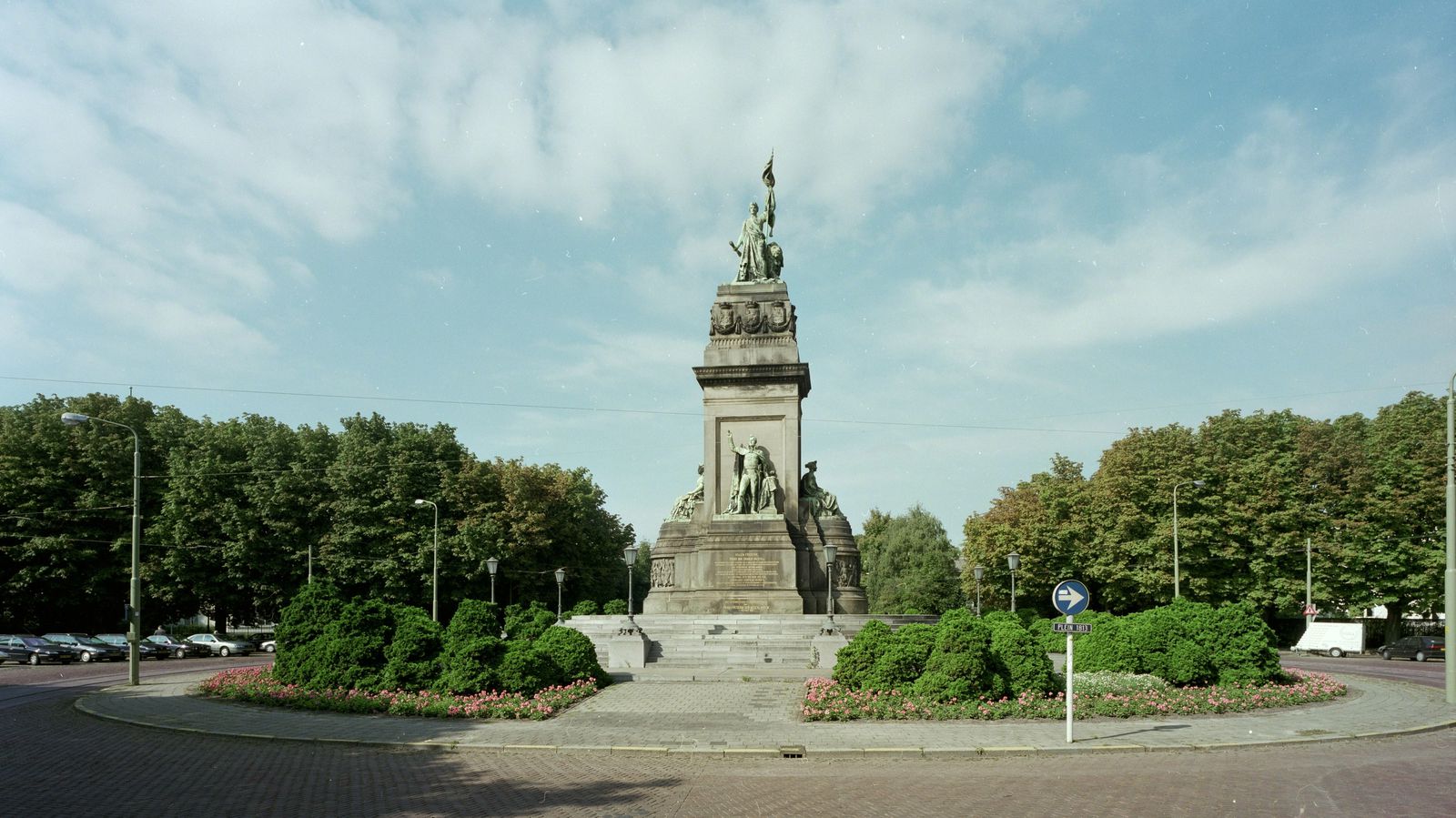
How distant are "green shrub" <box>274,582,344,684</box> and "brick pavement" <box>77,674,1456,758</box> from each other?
145 cm

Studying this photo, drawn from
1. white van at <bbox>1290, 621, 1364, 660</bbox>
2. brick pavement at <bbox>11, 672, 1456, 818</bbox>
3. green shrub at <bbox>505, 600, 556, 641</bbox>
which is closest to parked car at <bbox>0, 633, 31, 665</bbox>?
green shrub at <bbox>505, 600, 556, 641</bbox>

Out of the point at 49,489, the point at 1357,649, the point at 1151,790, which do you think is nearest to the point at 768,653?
the point at 1151,790

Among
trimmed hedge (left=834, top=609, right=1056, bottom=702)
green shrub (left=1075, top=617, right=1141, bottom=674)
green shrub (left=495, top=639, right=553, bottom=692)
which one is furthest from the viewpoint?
green shrub (left=1075, top=617, right=1141, bottom=674)

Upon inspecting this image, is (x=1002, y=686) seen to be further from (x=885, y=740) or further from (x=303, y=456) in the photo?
(x=303, y=456)

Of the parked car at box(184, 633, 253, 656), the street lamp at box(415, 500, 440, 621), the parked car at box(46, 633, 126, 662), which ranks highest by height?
the street lamp at box(415, 500, 440, 621)

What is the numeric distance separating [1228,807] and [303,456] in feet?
178

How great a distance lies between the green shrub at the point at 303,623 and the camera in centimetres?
2236

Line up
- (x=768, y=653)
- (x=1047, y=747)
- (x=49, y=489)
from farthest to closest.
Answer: (x=49, y=489) → (x=768, y=653) → (x=1047, y=747)

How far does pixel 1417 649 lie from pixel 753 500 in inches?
1245

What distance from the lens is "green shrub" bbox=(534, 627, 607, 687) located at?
74.0 feet

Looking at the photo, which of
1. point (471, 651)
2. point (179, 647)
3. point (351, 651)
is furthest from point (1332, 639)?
point (179, 647)

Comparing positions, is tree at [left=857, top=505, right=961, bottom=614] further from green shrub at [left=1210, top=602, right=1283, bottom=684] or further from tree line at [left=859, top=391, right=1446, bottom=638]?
green shrub at [left=1210, top=602, right=1283, bottom=684]

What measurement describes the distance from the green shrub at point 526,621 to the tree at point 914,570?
50259mm

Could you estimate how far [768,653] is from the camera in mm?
27828
